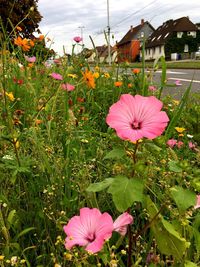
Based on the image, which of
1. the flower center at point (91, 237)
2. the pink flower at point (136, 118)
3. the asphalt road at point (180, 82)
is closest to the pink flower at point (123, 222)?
the flower center at point (91, 237)

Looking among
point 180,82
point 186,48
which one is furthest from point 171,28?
point 180,82

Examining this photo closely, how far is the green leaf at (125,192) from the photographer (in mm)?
939

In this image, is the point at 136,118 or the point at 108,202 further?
the point at 108,202

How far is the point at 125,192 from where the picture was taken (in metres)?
0.96

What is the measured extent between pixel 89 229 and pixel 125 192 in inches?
4.7

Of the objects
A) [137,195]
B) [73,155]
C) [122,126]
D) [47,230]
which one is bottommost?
[47,230]

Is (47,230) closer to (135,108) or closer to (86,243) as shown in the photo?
(86,243)

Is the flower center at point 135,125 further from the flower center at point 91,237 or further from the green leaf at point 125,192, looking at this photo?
the flower center at point 91,237

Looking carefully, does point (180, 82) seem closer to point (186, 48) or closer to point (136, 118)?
point (136, 118)

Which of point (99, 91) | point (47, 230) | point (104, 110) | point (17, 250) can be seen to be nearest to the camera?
point (17, 250)

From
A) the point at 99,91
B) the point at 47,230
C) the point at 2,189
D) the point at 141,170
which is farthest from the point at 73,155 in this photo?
the point at 99,91

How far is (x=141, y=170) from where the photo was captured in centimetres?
104

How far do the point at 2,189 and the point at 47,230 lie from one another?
0.87 feet

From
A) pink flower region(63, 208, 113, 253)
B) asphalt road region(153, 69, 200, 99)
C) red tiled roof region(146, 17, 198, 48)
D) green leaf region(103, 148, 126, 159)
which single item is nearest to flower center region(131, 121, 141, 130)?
green leaf region(103, 148, 126, 159)
